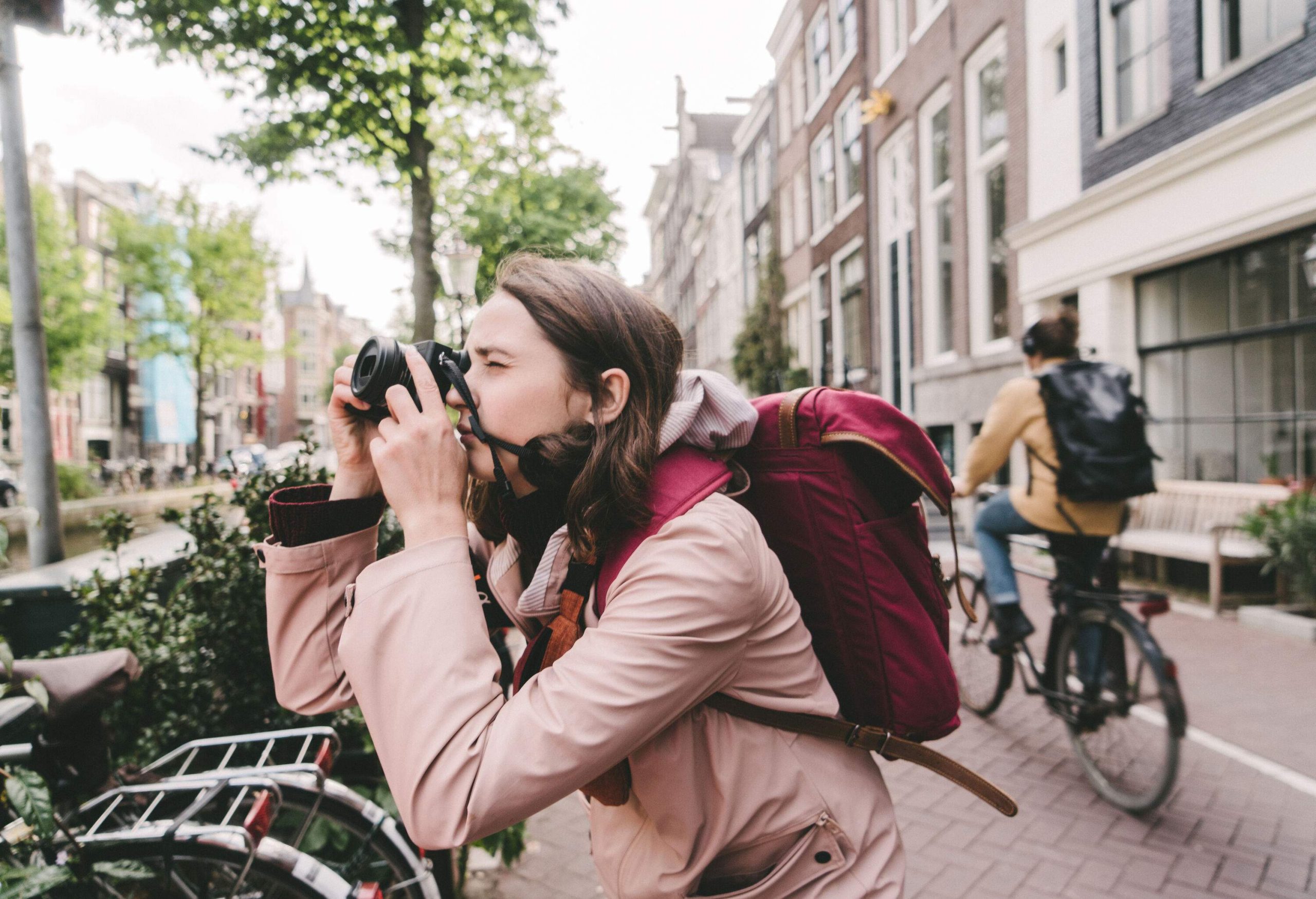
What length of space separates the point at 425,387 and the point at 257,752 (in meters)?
1.99

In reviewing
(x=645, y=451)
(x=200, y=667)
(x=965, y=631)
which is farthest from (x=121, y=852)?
(x=965, y=631)

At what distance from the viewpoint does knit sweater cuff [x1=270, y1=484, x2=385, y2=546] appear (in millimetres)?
1251

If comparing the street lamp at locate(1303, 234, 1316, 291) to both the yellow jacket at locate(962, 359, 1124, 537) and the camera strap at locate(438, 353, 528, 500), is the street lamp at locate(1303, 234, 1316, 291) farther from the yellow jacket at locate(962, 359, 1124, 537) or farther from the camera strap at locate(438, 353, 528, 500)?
the camera strap at locate(438, 353, 528, 500)

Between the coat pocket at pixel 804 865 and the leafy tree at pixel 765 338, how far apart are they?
17865mm

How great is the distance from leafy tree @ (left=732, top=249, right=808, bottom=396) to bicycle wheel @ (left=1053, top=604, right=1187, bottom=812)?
1543 cm

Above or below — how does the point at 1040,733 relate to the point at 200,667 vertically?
below

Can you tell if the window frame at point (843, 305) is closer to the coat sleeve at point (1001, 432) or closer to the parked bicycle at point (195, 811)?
the coat sleeve at point (1001, 432)

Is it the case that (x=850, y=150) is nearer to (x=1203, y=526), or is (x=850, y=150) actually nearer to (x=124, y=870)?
(x=1203, y=526)

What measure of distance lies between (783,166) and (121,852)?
20914 mm

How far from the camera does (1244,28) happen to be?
6.81 meters

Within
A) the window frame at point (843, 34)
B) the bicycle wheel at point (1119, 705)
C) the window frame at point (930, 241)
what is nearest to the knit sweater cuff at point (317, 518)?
the bicycle wheel at point (1119, 705)

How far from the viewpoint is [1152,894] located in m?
2.57

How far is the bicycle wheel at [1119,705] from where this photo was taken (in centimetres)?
298

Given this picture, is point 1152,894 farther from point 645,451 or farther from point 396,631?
point 396,631
